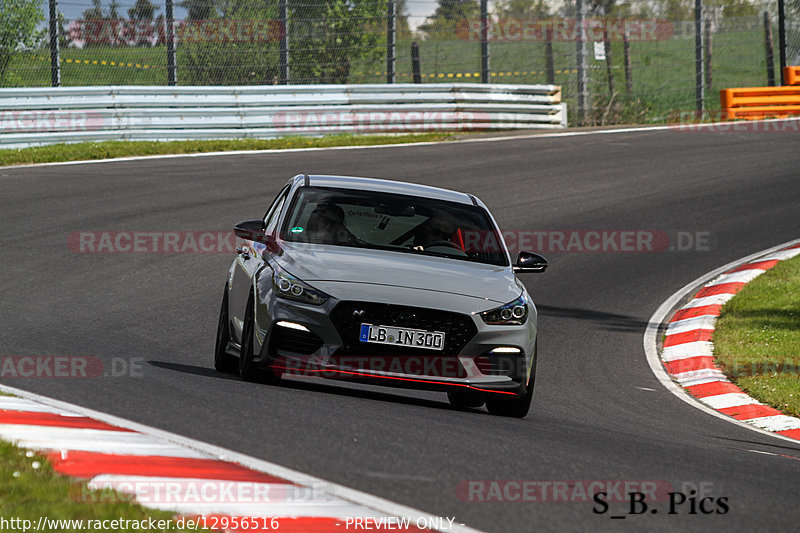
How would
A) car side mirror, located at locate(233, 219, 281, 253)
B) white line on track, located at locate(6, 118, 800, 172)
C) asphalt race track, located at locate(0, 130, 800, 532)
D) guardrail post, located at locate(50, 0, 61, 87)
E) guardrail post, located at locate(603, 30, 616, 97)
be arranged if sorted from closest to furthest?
asphalt race track, located at locate(0, 130, 800, 532)
car side mirror, located at locate(233, 219, 281, 253)
white line on track, located at locate(6, 118, 800, 172)
guardrail post, located at locate(50, 0, 61, 87)
guardrail post, located at locate(603, 30, 616, 97)

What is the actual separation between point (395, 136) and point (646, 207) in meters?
8.03

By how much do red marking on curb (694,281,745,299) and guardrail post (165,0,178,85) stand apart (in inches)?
500

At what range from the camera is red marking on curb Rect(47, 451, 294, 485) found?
16.7ft

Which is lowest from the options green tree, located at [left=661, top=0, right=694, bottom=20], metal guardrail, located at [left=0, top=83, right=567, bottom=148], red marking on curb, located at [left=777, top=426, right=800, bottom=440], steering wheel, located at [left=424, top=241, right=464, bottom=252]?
red marking on curb, located at [left=777, top=426, right=800, bottom=440]

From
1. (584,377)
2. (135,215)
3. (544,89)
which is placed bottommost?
(584,377)

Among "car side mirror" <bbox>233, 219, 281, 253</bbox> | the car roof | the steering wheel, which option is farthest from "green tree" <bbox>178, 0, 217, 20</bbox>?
the steering wheel

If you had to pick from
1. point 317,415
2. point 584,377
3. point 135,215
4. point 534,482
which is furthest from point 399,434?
point 135,215

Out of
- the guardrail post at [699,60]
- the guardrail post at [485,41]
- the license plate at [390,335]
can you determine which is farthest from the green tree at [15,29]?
the guardrail post at [699,60]

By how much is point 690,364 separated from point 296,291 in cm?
507

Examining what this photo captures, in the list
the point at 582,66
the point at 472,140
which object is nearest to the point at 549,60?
the point at 582,66

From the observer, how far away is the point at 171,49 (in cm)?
2303

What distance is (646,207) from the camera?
18.2 metres

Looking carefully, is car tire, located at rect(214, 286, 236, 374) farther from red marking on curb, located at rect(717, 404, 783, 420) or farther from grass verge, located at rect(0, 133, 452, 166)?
grass verge, located at rect(0, 133, 452, 166)

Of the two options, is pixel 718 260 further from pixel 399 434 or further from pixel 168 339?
pixel 399 434
